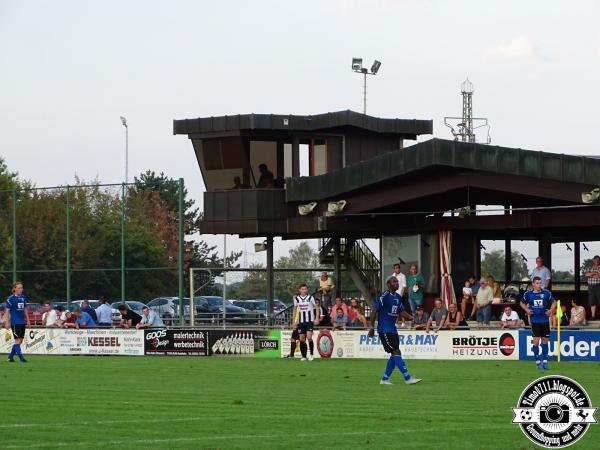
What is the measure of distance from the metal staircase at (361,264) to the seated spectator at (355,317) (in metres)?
4.65

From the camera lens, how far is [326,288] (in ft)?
135

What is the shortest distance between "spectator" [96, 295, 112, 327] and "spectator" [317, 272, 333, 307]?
22.1 ft

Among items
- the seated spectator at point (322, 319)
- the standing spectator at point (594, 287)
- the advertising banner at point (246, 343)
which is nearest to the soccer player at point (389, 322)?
the standing spectator at point (594, 287)

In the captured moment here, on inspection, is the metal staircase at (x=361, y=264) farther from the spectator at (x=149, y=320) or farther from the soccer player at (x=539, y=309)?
the soccer player at (x=539, y=309)

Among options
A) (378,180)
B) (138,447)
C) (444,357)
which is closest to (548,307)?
(444,357)

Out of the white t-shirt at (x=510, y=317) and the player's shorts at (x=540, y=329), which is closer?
the player's shorts at (x=540, y=329)

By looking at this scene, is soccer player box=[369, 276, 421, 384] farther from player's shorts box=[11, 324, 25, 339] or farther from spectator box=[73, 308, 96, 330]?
spectator box=[73, 308, 96, 330]

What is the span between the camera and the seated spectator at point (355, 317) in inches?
1465

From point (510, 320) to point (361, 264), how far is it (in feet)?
32.6

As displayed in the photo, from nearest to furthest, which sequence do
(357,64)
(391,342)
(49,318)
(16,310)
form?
(391,342), (16,310), (49,318), (357,64)

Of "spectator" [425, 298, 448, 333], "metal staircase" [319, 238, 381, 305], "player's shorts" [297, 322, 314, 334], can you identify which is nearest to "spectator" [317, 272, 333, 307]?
"metal staircase" [319, 238, 381, 305]

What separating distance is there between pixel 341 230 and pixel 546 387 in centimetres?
2879

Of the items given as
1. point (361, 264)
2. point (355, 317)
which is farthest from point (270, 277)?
point (355, 317)

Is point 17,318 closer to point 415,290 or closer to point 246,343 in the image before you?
point 246,343
